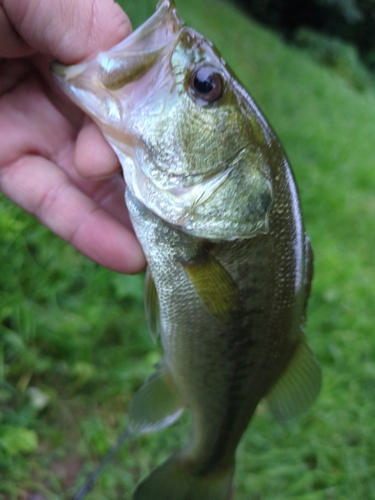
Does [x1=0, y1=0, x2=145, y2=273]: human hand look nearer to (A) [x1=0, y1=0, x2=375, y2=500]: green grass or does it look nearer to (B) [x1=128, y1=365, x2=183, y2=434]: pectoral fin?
(B) [x1=128, y1=365, x2=183, y2=434]: pectoral fin

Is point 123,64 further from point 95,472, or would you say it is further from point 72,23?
point 95,472

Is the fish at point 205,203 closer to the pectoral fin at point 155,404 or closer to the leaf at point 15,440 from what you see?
the pectoral fin at point 155,404

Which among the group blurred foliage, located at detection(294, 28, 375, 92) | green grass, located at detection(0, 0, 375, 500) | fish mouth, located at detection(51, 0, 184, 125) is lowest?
blurred foliage, located at detection(294, 28, 375, 92)

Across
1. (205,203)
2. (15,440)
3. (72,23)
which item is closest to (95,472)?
(15,440)

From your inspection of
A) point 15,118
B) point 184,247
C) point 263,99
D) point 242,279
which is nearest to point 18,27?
point 15,118

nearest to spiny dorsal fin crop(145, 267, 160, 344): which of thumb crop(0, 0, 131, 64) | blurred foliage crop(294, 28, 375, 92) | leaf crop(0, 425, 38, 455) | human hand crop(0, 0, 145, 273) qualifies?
human hand crop(0, 0, 145, 273)

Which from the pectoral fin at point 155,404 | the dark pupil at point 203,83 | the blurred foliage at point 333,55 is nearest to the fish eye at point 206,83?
the dark pupil at point 203,83
